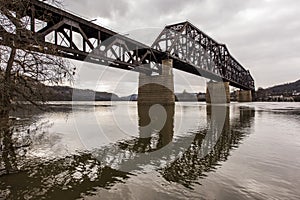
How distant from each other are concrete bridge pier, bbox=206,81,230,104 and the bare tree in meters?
99.0

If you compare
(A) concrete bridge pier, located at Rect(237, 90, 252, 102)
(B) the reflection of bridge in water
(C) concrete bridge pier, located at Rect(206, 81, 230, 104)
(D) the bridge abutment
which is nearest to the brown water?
(B) the reflection of bridge in water

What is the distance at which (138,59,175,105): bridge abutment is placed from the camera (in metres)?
58.6

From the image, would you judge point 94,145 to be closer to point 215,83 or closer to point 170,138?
point 170,138

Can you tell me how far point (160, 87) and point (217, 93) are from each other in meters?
52.9

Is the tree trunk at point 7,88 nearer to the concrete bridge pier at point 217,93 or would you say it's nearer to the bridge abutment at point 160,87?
the bridge abutment at point 160,87

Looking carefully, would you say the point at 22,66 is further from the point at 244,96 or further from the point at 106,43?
the point at 244,96

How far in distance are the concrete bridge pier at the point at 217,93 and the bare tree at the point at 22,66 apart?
99023mm

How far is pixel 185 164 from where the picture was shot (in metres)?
9.19

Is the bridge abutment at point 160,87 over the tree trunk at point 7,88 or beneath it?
over

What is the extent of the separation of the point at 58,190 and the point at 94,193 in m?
1.02

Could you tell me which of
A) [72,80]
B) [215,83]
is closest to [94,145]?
[72,80]

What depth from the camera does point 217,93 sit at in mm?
105312

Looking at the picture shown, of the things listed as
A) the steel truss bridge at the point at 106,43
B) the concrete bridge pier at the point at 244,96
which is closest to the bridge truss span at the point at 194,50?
the steel truss bridge at the point at 106,43

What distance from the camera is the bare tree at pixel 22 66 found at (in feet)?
24.1
